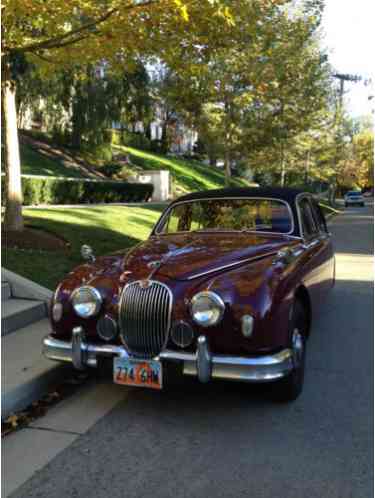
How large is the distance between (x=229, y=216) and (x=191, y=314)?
204 centimetres

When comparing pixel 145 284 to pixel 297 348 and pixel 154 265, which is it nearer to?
pixel 154 265

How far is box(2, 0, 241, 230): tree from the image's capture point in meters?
6.41

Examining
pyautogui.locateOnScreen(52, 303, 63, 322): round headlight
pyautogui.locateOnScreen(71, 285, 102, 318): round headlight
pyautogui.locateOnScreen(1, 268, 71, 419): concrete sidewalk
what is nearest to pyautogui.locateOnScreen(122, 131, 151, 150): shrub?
pyautogui.locateOnScreen(1, 268, 71, 419): concrete sidewalk

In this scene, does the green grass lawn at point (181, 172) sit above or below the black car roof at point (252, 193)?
above

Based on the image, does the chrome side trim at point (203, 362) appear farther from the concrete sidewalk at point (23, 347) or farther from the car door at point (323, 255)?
the car door at point (323, 255)

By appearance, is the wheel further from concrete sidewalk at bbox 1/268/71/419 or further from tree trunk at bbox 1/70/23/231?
tree trunk at bbox 1/70/23/231

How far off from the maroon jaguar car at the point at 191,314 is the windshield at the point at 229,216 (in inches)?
24.4

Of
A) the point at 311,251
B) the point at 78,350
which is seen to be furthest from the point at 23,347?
the point at 311,251

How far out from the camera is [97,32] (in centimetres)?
735

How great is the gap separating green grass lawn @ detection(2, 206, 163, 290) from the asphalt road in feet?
10.9

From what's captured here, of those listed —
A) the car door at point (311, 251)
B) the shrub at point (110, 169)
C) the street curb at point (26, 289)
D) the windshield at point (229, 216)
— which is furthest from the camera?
the shrub at point (110, 169)

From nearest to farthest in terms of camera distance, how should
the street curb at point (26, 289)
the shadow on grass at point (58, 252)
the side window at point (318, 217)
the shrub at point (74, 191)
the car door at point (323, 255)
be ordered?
the car door at point (323, 255) → the street curb at point (26, 289) → the side window at point (318, 217) → the shadow on grass at point (58, 252) → the shrub at point (74, 191)

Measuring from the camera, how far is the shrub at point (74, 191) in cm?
1537

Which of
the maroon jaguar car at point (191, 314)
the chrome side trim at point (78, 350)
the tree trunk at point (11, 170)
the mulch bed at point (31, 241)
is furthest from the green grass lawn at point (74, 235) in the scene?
the chrome side trim at point (78, 350)
